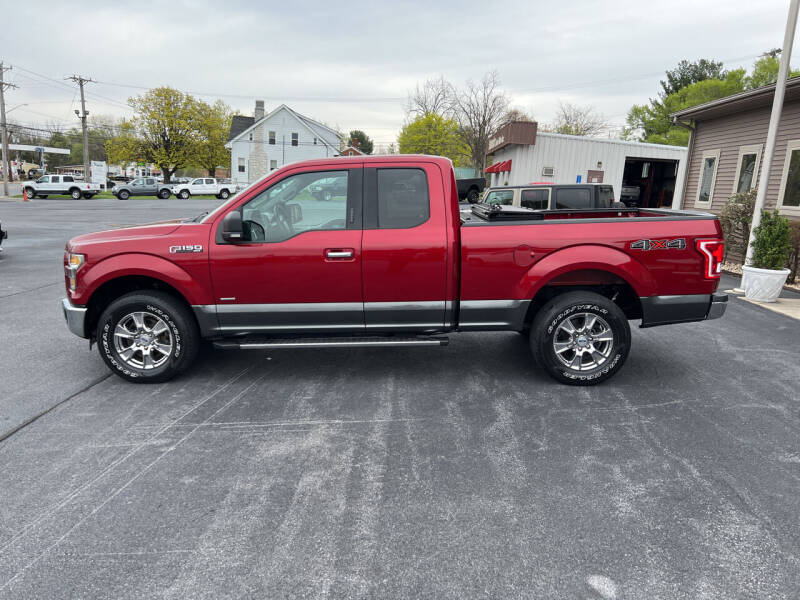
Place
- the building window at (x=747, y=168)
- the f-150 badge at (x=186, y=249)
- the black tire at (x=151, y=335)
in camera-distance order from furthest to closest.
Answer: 1. the building window at (x=747, y=168)
2. the black tire at (x=151, y=335)
3. the f-150 badge at (x=186, y=249)

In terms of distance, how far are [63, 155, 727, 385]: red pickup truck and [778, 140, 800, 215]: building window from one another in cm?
961

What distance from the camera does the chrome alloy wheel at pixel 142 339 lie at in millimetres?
4785

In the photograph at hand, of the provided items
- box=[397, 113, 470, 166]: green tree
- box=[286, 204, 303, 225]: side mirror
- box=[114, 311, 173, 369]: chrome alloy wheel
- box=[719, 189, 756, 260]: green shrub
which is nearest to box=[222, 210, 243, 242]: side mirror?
box=[286, 204, 303, 225]: side mirror

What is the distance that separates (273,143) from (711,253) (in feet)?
193

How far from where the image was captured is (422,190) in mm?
4758

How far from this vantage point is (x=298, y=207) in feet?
15.5

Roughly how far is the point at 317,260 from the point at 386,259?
593mm

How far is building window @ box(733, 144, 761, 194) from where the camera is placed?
13383mm

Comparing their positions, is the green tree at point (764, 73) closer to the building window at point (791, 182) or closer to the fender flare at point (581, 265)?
the building window at point (791, 182)

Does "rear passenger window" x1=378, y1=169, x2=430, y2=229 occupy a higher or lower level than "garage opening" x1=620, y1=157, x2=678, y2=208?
lower

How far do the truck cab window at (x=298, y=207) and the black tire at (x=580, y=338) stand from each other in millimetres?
2025

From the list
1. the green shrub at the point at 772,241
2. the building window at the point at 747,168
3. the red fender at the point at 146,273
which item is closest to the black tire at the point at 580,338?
the red fender at the point at 146,273

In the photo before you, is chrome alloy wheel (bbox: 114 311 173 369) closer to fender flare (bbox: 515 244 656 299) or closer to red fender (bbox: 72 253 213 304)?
red fender (bbox: 72 253 213 304)

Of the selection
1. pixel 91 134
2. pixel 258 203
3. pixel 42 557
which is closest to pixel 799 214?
pixel 258 203
